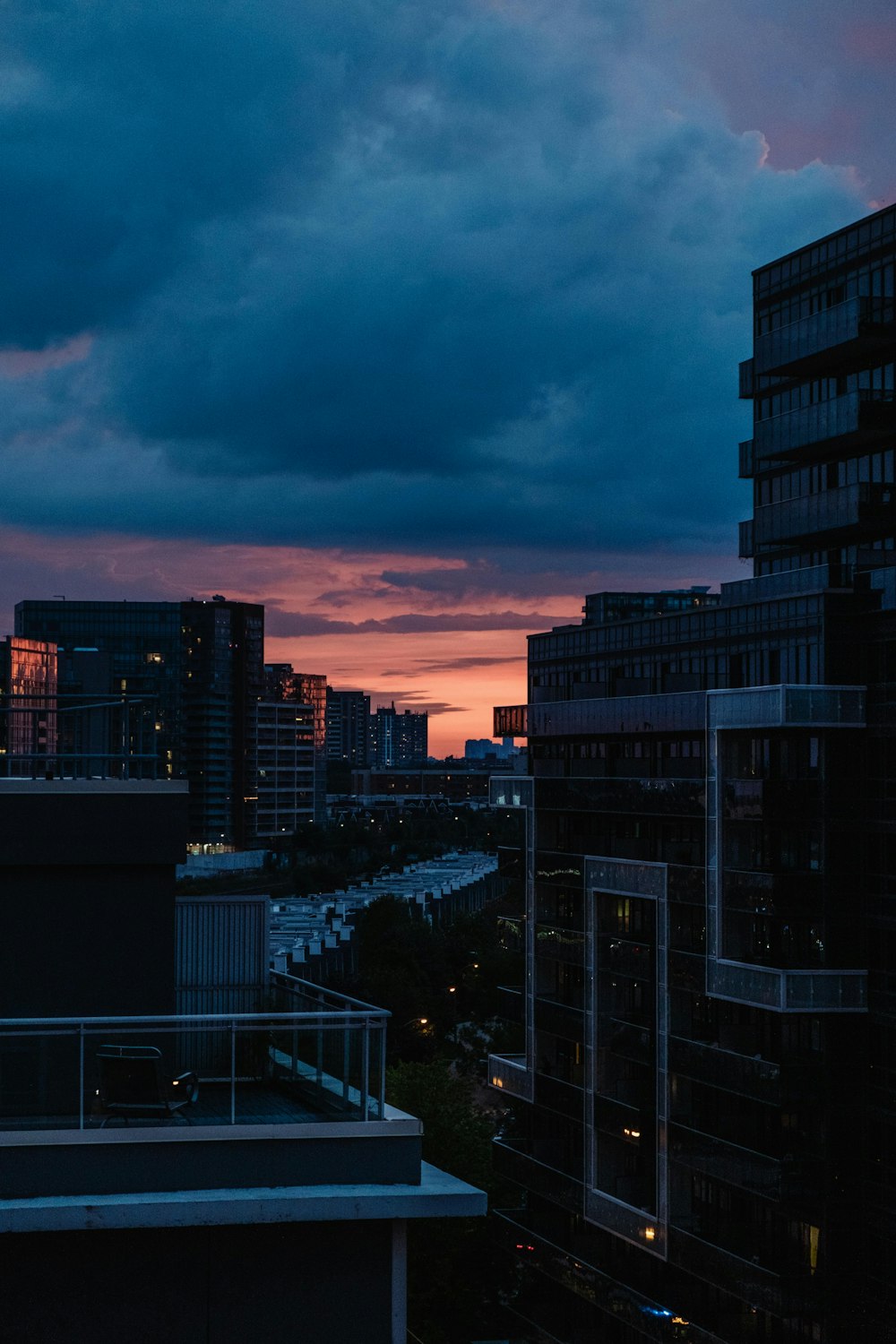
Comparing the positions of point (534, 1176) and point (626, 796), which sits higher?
point (626, 796)

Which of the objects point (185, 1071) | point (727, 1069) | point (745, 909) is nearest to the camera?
point (185, 1071)

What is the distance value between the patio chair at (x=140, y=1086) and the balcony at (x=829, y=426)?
39639mm

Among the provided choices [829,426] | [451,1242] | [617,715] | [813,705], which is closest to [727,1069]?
[451,1242]

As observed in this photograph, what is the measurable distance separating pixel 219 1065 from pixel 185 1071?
0.26m

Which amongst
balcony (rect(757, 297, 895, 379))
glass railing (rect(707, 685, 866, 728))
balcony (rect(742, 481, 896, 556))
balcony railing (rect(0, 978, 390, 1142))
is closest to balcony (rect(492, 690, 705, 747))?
glass railing (rect(707, 685, 866, 728))

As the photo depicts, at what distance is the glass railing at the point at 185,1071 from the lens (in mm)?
10359

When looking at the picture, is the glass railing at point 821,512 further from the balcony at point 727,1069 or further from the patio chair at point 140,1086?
the patio chair at point 140,1086

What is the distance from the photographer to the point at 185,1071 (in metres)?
10.6

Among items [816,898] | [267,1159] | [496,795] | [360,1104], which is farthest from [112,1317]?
[496,795]

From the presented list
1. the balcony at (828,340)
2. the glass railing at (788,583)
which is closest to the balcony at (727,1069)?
the glass railing at (788,583)

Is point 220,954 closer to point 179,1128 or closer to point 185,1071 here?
point 185,1071

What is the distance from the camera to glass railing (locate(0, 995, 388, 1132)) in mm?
10359

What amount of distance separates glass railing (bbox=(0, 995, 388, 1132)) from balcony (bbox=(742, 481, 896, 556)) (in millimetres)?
39560

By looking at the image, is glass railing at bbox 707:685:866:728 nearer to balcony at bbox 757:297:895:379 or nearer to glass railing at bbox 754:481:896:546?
glass railing at bbox 754:481:896:546
